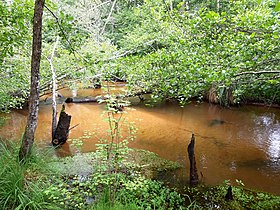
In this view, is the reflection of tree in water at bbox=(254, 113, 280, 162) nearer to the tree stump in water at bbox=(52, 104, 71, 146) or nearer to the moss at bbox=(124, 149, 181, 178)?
the moss at bbox=(124, 149, 181, 178)

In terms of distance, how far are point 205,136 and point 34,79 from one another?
6091 millimetres

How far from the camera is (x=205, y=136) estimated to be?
8141 mm

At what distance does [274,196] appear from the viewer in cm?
444

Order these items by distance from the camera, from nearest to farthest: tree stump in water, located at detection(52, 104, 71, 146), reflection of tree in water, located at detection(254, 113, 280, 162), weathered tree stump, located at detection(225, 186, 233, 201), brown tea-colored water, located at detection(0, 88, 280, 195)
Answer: weathered tree stump, located at detection(225, 186, 233, 201) < brown tea-colored water, located at detection(0, 88, 280, 195) < tree stump in water, located at detection(52, 104, 71, 146) < reflection of tree in water, located at detection(254, 113, 280, 162)

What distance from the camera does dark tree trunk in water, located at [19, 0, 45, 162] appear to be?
3.23 metres

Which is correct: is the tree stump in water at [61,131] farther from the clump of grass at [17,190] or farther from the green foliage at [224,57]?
the clump of grass at [17,190]

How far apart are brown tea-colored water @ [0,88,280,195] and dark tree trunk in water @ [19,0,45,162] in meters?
1.37

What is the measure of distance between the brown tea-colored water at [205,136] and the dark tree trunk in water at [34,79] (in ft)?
4.51

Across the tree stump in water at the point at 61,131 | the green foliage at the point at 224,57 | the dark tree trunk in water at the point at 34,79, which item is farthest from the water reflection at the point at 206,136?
the dark tree trunk in water at the point at 34,79

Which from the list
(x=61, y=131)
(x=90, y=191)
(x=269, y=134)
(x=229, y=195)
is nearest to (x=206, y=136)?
(x=269, y=134)

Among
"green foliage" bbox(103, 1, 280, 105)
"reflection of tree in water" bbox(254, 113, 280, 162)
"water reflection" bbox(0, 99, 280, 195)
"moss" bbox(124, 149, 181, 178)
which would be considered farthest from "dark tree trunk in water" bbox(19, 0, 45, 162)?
"reflection of tree in water" bbox(254, 113, 280, 162)

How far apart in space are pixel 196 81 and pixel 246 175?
8.35 feet

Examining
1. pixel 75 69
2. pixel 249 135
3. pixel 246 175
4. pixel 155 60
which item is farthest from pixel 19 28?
pixel 249 135

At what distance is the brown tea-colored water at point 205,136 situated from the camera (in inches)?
216
